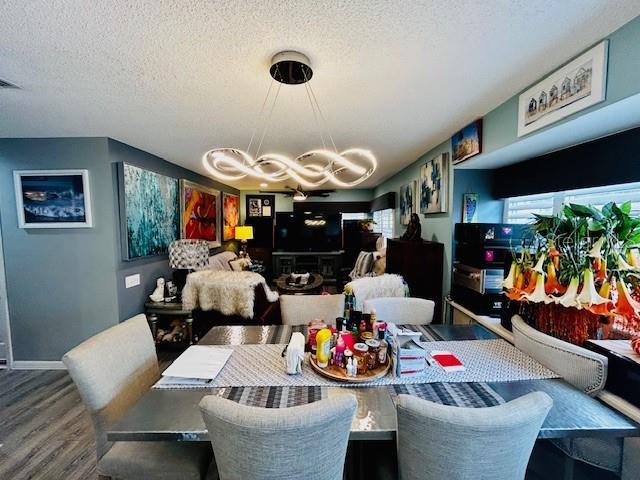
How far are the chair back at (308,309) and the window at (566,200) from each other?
149cm

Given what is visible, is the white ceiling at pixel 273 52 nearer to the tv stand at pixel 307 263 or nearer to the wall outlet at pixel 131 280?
the wall outlet at pixel 131 280

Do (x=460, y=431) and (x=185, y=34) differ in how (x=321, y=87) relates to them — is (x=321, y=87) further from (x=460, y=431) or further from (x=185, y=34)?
(x=460, y=431)

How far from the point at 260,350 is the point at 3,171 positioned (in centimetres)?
339

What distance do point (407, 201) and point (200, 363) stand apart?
3.55 meters

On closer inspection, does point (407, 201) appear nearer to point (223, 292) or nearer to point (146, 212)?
point (223, 292)

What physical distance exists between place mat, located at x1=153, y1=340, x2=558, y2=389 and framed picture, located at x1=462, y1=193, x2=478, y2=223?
1.47 m

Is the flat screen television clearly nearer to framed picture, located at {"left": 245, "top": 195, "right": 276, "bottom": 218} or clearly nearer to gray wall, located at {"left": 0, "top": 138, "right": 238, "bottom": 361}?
framed picture, located at {"left": 245, "top": 195, "right": 276, "bottom": 218}

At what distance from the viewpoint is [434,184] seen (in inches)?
120

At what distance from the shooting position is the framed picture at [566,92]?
1.25 metres

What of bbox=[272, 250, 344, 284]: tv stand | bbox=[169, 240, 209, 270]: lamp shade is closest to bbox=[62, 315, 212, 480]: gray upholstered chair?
bbox=[169, 240, 209, 270]: lamp shade

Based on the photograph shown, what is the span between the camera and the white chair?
206 cm

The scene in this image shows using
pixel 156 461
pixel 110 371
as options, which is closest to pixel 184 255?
pixel 110 371

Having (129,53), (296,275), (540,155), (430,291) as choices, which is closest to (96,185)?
(129,53)

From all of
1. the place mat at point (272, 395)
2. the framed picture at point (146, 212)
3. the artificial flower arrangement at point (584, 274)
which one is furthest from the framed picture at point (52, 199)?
the artificial flower arrangement at point (584, 274)
